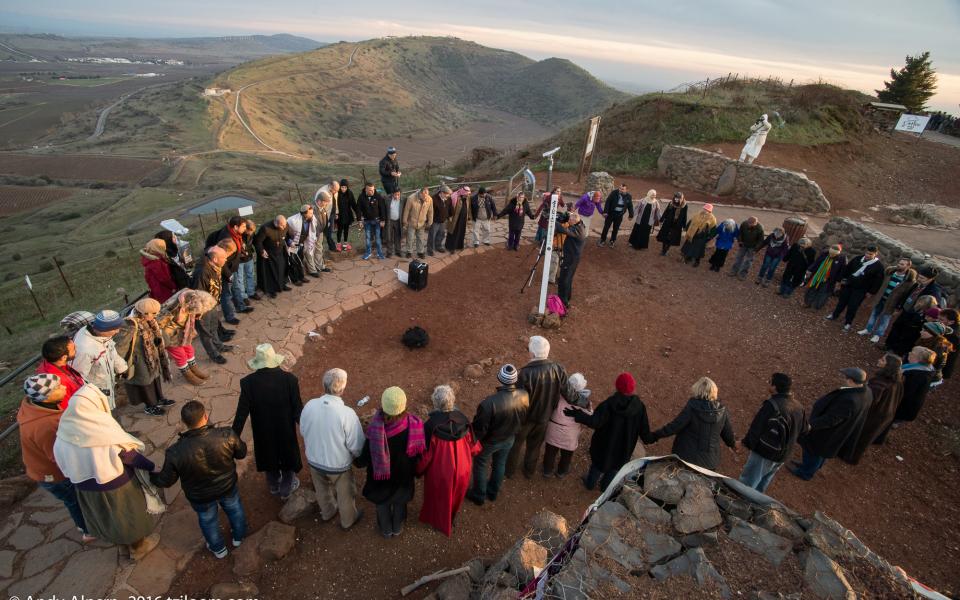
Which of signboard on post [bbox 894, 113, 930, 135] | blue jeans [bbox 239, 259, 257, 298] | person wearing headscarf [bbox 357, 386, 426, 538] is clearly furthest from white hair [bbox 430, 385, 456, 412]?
signboard on post [bbox 894, 113, 930, 135]

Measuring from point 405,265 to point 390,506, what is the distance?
6417 millimetres

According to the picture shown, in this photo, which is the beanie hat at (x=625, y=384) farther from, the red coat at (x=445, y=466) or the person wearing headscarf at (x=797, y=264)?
the person wearing headscarf at (x=797, y=264)

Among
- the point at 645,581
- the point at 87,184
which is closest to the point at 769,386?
the point at 645,581

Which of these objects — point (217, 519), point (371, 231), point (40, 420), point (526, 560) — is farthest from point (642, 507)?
point (371, 231)

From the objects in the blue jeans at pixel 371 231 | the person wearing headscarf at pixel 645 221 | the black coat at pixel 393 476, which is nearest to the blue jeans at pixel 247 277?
the blue jeans at pixel 371 231

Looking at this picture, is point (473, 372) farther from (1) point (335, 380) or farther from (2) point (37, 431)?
(2) point (37, 431)

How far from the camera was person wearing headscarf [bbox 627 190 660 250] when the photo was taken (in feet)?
37.7

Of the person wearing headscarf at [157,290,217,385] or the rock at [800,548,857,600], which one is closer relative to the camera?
the rock at [800,548,857,600]

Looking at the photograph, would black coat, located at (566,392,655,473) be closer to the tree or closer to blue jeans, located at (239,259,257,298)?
blue jeans, located at (239,259,257,298)

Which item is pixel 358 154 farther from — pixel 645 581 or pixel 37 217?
pixel 645 581

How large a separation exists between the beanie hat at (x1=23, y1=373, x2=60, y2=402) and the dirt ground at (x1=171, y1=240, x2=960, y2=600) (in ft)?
6.70

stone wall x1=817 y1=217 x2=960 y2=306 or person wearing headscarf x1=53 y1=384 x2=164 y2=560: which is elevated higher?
stone wall x1=817 y1=217 x2=960 y2=306

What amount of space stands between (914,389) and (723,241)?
544 cm

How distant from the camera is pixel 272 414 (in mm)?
4691
